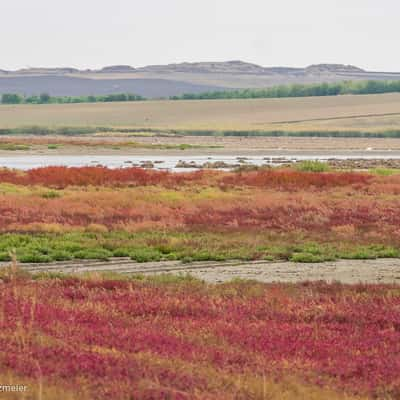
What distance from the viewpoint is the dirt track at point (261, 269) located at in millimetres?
20141

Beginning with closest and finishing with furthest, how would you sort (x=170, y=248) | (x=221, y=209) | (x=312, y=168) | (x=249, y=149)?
1. (x=170, y=248)
2. (x=221, y=209)
3. (x=312, y=168)
4. (x=249, y=149)

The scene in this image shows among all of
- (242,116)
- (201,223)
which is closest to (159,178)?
(201,223)

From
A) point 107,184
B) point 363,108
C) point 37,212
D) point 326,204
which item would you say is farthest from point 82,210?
point 363,108

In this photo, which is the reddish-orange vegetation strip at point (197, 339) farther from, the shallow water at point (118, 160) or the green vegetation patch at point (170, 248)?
the shallow water at point (118, 160)

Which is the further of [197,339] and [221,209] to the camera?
[221,209]

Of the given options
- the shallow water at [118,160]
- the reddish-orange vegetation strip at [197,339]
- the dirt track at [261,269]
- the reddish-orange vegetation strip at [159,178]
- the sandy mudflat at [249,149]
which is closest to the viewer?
the reddish-orange vegetation strip at [197,339]

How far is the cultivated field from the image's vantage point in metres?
168

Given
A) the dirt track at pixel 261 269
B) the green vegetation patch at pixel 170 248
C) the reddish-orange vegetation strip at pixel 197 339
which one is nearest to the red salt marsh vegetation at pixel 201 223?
the green vegetation patch at pixel 170 248

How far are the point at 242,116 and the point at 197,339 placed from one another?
177m

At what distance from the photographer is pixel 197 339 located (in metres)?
12.2

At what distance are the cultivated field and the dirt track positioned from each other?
136821 millimetres

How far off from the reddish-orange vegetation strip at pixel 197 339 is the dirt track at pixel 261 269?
10.6 feet

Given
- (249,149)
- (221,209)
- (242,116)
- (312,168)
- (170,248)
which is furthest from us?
(242,116)

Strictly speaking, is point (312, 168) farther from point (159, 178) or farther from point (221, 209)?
point (221, 209)
